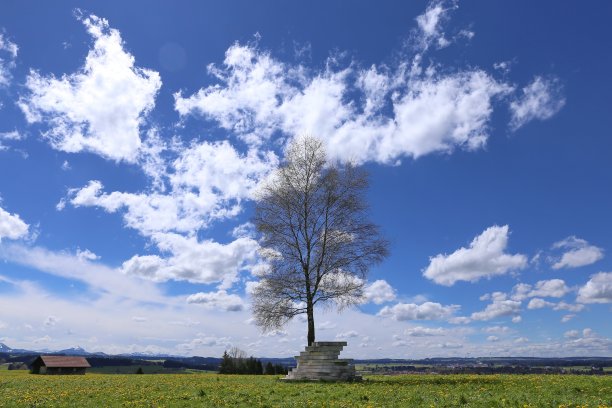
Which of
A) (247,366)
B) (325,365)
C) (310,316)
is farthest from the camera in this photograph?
(247,366)

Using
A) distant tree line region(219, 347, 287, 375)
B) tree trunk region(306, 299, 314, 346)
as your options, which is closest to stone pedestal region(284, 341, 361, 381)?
tree trunk region(306, 299, 314, 346)

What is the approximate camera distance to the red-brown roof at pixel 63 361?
71.4 metres

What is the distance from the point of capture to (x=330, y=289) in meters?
26.1

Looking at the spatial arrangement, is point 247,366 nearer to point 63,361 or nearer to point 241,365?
point 241,365

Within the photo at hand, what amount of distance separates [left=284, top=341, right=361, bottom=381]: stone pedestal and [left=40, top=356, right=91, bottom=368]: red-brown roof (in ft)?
215

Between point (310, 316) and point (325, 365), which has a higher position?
point (310, 316)

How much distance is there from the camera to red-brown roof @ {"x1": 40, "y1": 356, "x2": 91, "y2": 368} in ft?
234

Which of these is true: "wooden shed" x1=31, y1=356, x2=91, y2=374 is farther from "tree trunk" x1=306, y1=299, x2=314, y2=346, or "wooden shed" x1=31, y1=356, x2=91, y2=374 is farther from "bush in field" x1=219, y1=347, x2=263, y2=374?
"tree trunk" x1=306, y1=299, x2=314, y2=346

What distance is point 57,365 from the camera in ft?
236

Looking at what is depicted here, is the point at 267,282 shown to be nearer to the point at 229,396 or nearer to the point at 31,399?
the point at 229,396

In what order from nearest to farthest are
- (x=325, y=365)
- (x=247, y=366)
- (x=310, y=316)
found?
(x=325, y=365), (x=310, y=316), (x=247, y=366)

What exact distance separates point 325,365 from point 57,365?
68068 millimetres

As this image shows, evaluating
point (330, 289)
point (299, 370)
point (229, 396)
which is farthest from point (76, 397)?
point (330, 289)

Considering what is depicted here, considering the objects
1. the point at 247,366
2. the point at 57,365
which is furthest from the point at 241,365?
the point at 57,365
